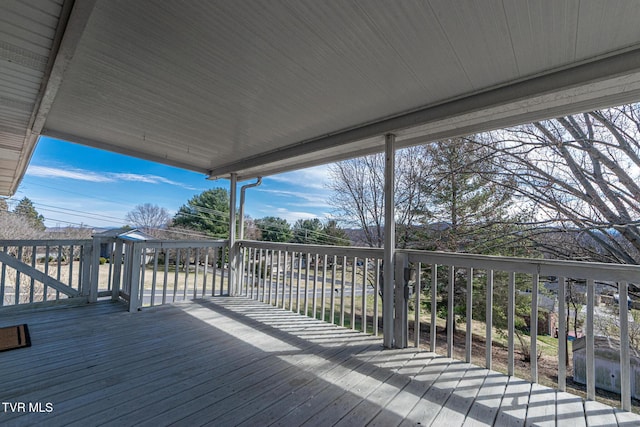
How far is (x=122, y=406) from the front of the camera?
5.83 ft

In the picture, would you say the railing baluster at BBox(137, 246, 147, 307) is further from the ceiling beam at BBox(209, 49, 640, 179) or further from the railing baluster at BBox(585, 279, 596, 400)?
the railing baluster at BBox(585, 279, 596, 400)

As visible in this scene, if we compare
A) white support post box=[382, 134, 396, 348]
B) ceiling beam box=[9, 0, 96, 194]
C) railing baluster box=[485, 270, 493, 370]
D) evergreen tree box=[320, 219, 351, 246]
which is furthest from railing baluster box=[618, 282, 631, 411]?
evergreen tree box=[320, 219, 351, 246]

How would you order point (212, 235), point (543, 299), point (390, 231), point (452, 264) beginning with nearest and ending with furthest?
point (452, 264) → point (390, 231) → point (543, 299) → point (212, 235)

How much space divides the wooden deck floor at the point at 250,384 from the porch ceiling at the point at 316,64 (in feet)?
7.18

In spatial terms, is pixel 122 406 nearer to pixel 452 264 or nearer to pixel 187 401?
pixel 187 401

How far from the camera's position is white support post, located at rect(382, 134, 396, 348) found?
2895mm

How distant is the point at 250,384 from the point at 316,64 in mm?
2388

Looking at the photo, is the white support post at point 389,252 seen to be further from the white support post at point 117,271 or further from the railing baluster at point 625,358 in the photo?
the white support post at point 117,271

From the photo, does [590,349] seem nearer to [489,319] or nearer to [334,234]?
[489,319]

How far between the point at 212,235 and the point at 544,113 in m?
18.9

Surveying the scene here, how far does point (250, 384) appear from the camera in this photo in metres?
2.09

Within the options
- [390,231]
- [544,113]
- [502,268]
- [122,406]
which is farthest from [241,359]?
[544,113]

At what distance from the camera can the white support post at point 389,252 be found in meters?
2.89

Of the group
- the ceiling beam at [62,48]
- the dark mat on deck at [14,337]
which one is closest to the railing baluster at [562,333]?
the ceiling beam at [62,48]
